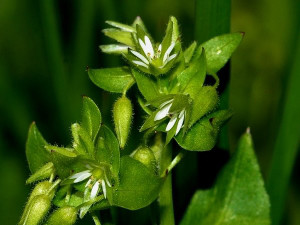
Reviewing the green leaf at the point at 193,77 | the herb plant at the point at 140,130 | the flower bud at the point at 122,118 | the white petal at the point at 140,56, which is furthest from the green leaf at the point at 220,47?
the flower bud at the point at 122,118

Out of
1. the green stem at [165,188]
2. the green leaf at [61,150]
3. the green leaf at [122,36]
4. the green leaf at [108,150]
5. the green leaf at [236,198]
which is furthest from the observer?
the green leaf at [236,198]

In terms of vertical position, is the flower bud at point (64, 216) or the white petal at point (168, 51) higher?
the white petal at point (168, 51)

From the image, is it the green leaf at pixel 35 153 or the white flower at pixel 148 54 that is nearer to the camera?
the white flower at pixel 148 54

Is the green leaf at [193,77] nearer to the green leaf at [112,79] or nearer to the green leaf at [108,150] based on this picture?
the green leaf at [112,79]

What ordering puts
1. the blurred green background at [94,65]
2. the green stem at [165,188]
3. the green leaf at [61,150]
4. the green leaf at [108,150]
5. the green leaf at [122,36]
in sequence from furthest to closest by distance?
the blurred green background at [94,65]
the green leaf at [122,36]
the green stem at [165,188]
the green leaf at [108,150]
the green leaf at [61,150]

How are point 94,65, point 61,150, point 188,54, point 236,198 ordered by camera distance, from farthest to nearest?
point 94,65, point 236,198, point 188,54, point 61,150

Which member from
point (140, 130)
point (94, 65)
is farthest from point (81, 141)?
point (94, 65)

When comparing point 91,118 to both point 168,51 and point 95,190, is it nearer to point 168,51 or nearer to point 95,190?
point 95,190

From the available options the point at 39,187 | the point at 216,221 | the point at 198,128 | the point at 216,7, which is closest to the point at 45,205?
the point at 39,187
